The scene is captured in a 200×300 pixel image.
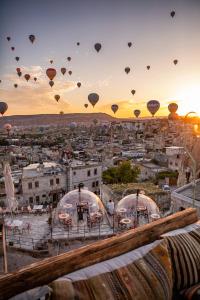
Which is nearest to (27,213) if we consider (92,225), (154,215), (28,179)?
(92,225)

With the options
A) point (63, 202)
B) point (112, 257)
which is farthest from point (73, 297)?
point (63, 202)

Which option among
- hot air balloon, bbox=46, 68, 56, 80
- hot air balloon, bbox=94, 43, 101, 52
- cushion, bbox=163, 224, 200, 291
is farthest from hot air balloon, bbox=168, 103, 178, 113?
cushion, bbox=163, 224, 200, 291

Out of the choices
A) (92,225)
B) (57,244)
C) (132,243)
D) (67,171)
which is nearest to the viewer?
(132,243)

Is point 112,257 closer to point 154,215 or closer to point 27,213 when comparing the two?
point 154,215

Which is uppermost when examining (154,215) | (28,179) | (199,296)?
(199,296)

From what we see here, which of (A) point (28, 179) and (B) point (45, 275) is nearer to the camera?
(B) point (45, 275)

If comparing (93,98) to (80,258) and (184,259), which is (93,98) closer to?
(184,259)

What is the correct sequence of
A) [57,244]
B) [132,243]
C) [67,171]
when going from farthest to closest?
Result: [67,171] < [57,244] < [132,243]

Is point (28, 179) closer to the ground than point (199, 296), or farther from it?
closer to the ground

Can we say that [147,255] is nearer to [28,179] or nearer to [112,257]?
[112,257]
